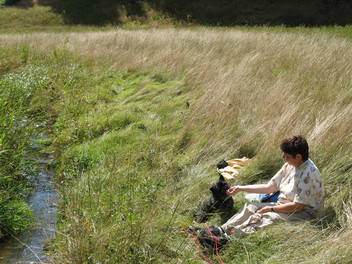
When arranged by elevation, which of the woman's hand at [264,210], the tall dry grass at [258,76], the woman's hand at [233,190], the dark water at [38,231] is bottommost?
the dark water at [38,231]

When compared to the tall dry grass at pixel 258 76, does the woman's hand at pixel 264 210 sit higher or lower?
lower

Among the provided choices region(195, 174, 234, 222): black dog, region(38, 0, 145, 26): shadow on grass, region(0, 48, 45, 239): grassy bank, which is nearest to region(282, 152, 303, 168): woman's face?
region(195, 174, 234, 222): black dog

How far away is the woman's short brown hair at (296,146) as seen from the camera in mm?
3590

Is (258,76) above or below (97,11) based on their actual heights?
Answer: above

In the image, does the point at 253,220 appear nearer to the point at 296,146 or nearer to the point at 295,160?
the point at 295,160

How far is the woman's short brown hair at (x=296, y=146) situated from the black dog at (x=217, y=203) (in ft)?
2.56

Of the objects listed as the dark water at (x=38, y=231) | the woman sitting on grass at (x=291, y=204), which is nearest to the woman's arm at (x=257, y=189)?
the woman sitting on grass at (x=291, y=204)

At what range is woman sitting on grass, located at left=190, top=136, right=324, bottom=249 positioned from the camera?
3.59 metres

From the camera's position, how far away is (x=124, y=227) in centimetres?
354

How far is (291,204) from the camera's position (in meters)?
3.65

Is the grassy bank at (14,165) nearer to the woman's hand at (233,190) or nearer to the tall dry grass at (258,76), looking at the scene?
the woman's hand at (233,190)

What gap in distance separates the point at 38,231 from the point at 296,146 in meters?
2.83

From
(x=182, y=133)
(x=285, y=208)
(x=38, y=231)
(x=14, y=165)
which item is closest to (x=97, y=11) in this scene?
(x=182, y=133)

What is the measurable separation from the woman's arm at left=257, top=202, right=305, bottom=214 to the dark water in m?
2.03
